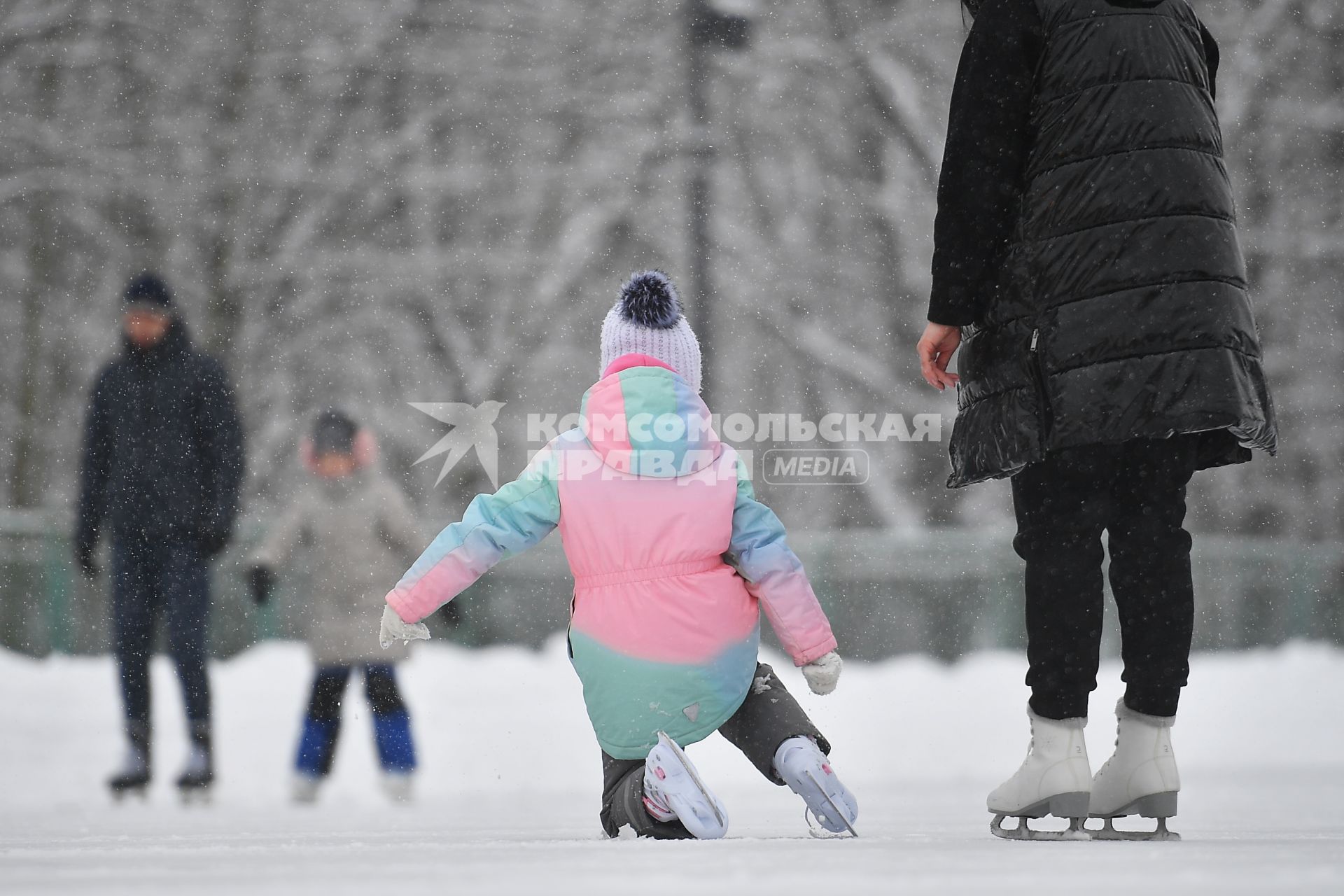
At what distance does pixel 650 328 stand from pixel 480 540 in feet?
1.63

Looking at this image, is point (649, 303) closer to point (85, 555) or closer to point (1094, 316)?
point (1094, 316)

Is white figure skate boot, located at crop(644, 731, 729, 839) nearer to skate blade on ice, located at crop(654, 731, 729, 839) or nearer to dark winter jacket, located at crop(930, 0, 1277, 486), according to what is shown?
skate blade on ice, located at crop(654, 731, 729, 839)

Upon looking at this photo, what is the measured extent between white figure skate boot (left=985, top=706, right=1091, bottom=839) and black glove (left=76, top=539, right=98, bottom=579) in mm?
2556

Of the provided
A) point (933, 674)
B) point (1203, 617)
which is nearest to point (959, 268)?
point (933, 674)

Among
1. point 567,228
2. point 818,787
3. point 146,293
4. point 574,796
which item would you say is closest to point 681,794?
point 818,787

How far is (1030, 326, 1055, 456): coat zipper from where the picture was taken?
6.91ft

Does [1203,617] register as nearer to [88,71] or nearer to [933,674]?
[933,674]

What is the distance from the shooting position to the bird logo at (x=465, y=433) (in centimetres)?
708

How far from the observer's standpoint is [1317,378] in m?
7.25

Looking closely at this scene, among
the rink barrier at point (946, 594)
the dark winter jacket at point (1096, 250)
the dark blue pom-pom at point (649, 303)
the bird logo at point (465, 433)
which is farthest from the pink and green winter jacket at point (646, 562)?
the bird logo at point (465, 433)

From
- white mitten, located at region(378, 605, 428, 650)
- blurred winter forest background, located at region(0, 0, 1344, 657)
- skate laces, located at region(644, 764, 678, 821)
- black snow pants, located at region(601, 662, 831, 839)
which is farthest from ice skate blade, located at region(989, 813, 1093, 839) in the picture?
blurred winter forest background, located at region(0, 0, 1344, 657)

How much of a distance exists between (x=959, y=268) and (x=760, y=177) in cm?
537

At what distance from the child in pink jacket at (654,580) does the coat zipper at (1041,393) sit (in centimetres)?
53

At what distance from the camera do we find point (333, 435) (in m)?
3.90
